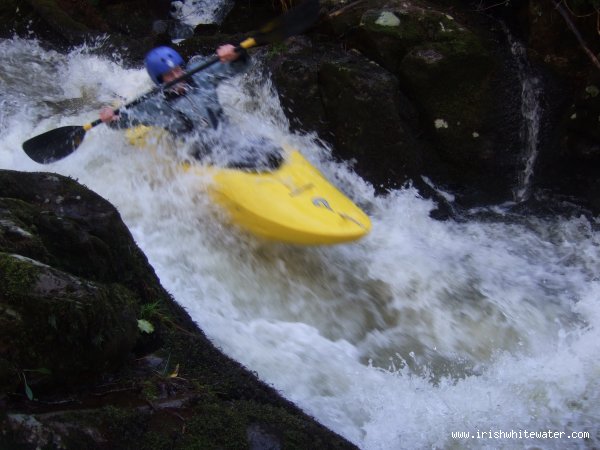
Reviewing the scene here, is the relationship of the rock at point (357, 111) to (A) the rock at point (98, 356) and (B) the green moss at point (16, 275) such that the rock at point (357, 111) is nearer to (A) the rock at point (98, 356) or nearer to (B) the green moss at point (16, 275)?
(A) the rock at point (98, 356)

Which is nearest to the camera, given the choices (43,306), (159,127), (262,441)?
(43,306)

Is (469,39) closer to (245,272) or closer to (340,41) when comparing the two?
(340,41)

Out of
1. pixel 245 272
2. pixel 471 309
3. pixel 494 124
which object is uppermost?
pixel 494 124

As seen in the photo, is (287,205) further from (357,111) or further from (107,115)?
(107,115)

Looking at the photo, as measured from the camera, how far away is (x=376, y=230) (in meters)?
3.72

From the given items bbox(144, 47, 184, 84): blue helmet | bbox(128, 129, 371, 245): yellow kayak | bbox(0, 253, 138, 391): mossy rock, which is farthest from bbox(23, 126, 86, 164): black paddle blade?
bbox(0, 253, 138, 391): mossy rock

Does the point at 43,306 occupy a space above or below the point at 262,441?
above

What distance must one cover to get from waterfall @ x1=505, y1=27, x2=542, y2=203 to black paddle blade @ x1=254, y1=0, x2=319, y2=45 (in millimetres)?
1528

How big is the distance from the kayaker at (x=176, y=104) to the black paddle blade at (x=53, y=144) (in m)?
0.24

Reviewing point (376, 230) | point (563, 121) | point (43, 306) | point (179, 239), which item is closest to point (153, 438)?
point (43, 306)

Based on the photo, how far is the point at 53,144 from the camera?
3707 millimetres

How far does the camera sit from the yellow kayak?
2994mm

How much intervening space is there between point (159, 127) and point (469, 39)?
2261 millimetres

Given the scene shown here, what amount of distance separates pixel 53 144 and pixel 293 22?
185 cm
